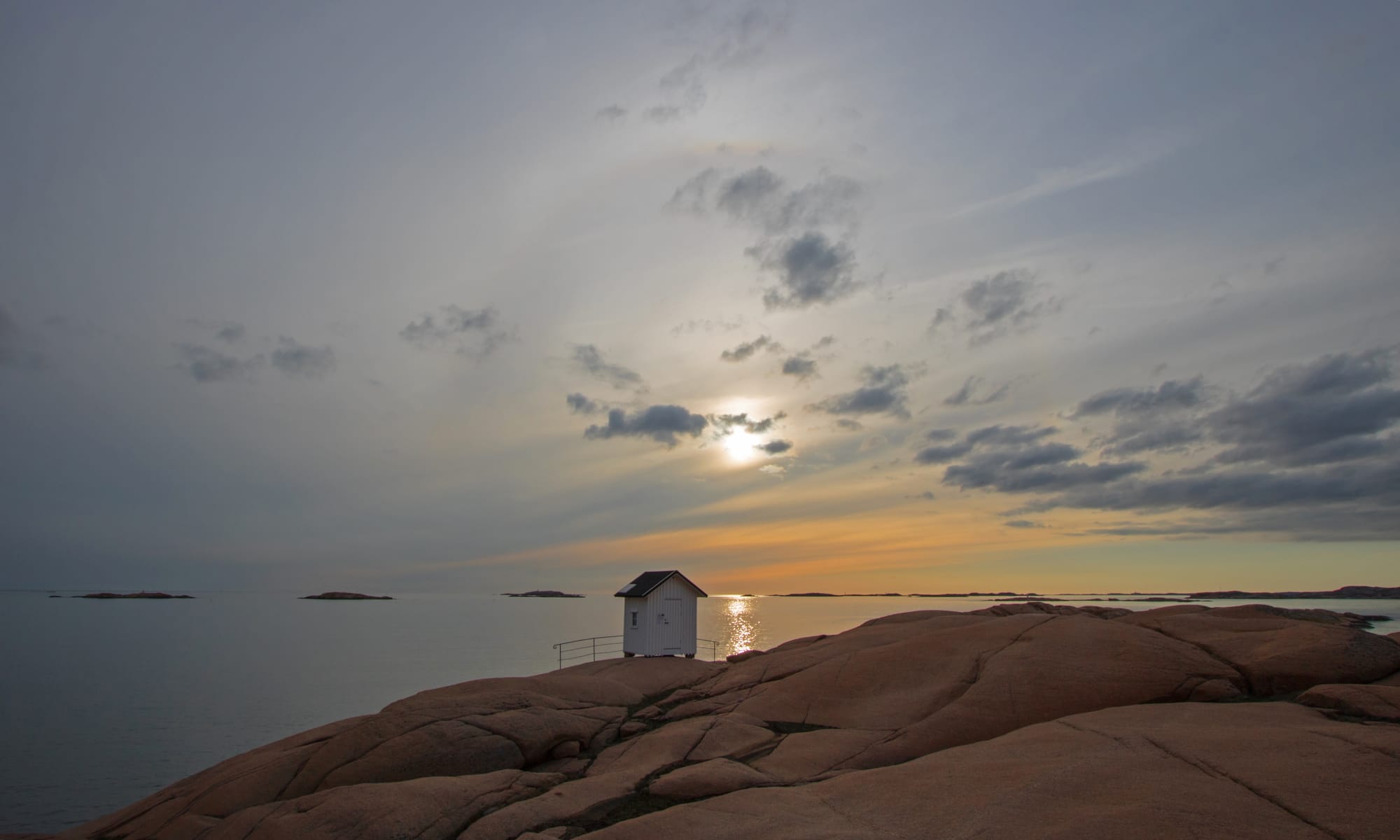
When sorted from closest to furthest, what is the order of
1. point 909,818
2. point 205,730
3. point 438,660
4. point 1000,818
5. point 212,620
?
point 1000,818 < point 909,818 < point 205,730 < point 438,660 < point 212,620

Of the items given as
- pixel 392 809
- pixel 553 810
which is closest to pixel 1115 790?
pixel 553 810

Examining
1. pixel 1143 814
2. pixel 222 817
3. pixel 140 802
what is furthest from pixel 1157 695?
pixel 140 802

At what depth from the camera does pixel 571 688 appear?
28922 mm

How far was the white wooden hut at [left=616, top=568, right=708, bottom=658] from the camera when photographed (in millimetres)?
41844

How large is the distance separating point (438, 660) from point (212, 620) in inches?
4625

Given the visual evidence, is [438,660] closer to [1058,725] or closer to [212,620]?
[1058,725]

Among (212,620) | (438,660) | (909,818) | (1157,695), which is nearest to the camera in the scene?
(909,818)

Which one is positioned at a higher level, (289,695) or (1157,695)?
(1157,695)

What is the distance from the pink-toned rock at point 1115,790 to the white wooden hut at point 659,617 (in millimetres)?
27090

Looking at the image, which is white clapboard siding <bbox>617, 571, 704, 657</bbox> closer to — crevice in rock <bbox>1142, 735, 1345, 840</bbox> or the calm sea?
the calm sea

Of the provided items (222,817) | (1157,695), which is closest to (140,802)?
(222,817)

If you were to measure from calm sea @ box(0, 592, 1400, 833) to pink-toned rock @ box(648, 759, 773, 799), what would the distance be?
2782 cm

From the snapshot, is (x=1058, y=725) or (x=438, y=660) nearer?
(x=1058, y=725)

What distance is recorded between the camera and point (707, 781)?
16156 millimetres
